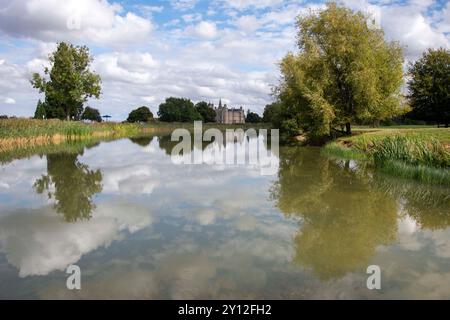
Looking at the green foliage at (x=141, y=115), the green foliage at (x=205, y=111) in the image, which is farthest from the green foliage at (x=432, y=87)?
the green foliage at (x=205, y=111)

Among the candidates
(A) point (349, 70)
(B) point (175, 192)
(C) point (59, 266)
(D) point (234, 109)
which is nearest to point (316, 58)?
(A) point (349, 70)

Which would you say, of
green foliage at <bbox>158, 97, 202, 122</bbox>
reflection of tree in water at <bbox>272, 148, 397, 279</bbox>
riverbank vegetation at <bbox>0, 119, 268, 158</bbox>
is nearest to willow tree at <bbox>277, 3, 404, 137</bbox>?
reflection of tree in water at <bbox>272, 148, 397, 279</bbox>

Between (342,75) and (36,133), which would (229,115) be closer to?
(342,75)

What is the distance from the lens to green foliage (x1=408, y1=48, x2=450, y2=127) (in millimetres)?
37844

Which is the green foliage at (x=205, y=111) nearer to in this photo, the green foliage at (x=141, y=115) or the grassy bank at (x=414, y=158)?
the green foliage at (x=141, y=115)

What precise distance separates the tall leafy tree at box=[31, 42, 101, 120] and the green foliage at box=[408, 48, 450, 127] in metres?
30.7

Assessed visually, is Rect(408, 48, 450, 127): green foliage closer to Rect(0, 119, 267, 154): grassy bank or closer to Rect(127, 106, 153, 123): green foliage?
Rect(0, 119, 267, 154): grassy bank

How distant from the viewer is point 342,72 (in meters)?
27.9

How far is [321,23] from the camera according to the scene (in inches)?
1098

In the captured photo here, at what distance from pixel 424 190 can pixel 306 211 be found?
4.24 metres

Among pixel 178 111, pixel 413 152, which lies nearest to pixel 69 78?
pixel 413 152

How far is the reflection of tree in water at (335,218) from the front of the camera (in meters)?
5.66

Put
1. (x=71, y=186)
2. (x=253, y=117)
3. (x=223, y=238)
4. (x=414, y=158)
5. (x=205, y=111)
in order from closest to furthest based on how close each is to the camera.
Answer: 1. (x=223, y=238)
2. (x=71, y=186)
3. (x=414, y=158)
4. (x=205, y=111)
5. (x=253, y=117)

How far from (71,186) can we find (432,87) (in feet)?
118
